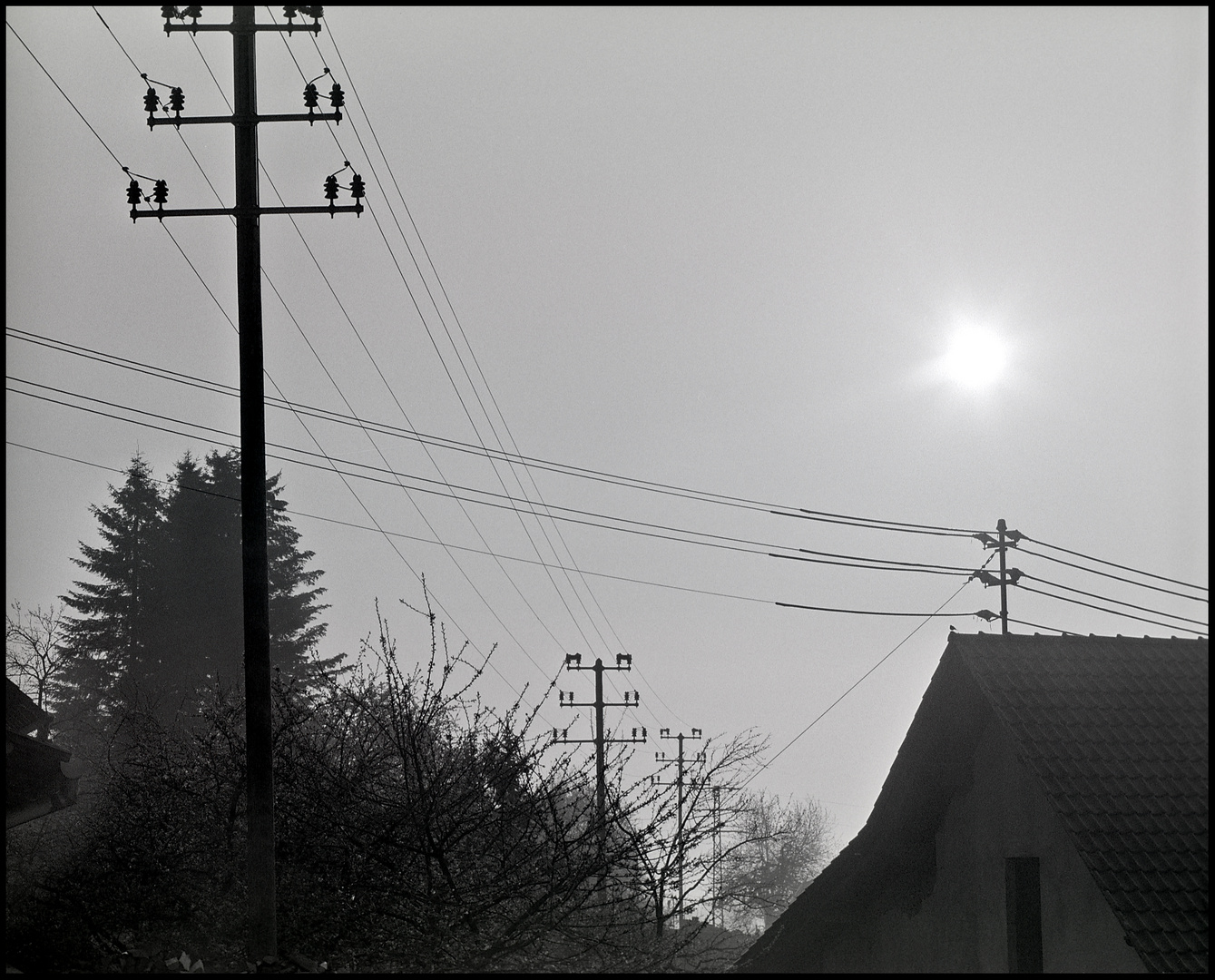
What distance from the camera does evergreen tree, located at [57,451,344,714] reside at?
42.0m

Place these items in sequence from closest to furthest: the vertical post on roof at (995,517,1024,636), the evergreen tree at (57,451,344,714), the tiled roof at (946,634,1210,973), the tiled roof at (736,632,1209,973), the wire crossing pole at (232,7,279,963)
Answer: the tiled roof at (946,634,1210,973) → the wire crossing pole at (232,7,279,963) → the tiled roof at (736,632,1209,973) → the vertical post on roof at (995,517,1024,636) → the evergreen tree at (57,451,344,714)

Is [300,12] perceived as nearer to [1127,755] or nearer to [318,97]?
[318,97]

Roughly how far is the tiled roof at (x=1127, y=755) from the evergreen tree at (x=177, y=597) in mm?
30070

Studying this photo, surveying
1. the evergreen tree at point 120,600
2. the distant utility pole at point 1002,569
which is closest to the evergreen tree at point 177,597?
the evergreen tree at point 120,600

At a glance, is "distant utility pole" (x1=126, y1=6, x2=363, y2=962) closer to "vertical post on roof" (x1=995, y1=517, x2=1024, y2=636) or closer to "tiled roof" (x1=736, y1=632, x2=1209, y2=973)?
"tiled roof" (x1=736, y1=632, x2=1209, y2=973)

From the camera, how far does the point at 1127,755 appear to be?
11398 millimetres

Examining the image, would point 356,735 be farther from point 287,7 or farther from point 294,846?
Result: point 287,7

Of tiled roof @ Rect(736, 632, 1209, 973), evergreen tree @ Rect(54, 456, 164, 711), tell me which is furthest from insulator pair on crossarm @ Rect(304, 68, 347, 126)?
evergreen tree @ Rect(54, 456, 164, 711)

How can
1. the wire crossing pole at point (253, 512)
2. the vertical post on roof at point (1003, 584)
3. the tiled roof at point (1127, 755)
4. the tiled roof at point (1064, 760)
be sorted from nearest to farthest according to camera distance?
1. the tiled roof at point (1127, 755)
2. the wire crossing pole at point (253, 512)
3. the tiled roof at point (1064, 760)
4. the vertical post on roof at point (1003, 584)

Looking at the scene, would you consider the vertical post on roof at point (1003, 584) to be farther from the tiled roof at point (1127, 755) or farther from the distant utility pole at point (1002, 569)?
the tiled roof at point (1127, 755)

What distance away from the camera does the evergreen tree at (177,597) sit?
4203 centimetres

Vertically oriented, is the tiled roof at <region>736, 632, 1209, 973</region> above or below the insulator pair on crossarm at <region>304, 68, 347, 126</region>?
below

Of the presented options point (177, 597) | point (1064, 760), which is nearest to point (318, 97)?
point (1064, 760)

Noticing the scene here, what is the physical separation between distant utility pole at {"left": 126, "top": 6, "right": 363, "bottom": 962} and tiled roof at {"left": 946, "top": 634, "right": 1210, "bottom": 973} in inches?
257
